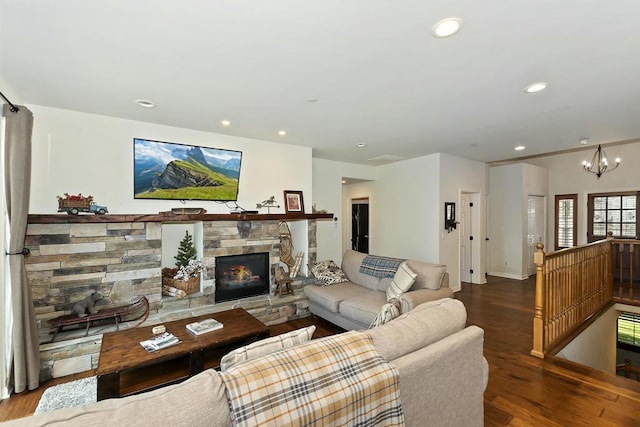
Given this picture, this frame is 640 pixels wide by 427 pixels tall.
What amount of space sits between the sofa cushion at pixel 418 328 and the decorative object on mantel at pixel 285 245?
2.92 metres

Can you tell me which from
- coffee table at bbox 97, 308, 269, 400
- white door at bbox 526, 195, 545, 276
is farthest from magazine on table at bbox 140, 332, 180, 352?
white door at bbox 526, 195, 545, 276

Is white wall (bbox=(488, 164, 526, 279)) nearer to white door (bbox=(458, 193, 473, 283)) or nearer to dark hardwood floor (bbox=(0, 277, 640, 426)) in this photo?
white door (bbox=(458, 193, 473, 283))

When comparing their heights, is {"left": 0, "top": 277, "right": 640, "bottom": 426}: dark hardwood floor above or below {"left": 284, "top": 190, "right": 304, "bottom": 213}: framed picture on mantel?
below

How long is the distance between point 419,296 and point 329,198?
307cm

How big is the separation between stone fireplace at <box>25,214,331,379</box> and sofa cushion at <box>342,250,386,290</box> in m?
0.79

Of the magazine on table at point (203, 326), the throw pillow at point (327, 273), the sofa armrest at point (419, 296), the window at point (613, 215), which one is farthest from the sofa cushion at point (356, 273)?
the window at point (613, 215)

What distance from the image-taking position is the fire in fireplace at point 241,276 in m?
3.89

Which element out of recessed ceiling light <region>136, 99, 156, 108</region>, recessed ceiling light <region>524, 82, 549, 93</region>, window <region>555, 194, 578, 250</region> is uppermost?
recessed ceiling light <region>136, 99, 156, 108</region>

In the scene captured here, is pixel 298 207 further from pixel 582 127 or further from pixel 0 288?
pixel 582 127

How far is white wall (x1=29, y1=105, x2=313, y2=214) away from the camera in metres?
3.04

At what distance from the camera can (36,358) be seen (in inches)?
99.6

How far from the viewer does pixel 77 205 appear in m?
3.07

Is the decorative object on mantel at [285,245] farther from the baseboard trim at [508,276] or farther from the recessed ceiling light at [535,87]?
the baseboard trim at [508,276]

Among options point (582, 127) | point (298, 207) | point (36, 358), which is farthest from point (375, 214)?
point (36, 358)
